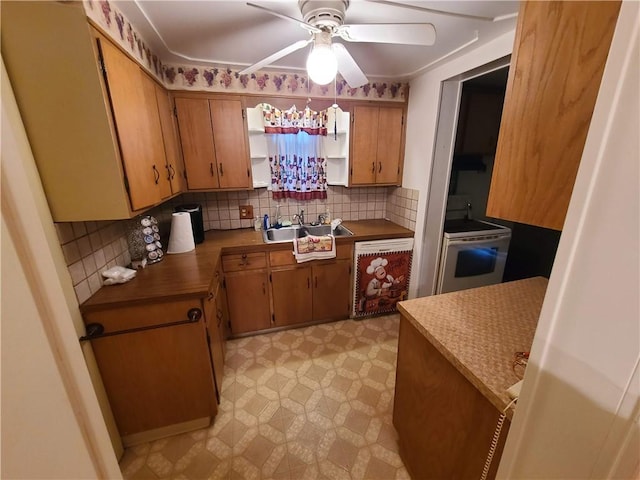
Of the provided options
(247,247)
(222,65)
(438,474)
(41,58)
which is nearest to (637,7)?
(438,474)

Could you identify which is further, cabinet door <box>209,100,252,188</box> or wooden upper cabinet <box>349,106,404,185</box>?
wooden upper cabinet <box>349,106,404,185</box>

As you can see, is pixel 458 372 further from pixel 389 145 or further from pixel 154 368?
pixel 389 145

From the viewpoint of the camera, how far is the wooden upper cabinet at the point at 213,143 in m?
2.05

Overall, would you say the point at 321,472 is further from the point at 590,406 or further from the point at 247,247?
the point at 247,247

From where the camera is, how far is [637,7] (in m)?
0.34

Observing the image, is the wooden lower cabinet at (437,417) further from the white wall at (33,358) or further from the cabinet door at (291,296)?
the cabinet door at (291,296)

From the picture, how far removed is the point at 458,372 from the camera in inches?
35.7

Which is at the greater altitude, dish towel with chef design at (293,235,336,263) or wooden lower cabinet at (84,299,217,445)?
dish towel with chef design at (293,235,336,263)

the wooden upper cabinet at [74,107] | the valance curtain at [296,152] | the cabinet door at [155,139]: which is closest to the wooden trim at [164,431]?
the wooden upper cabinet at [74,107]

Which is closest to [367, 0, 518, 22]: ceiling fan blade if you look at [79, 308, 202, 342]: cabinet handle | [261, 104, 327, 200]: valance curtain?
[261, 104, 327, 200]: valance curtain

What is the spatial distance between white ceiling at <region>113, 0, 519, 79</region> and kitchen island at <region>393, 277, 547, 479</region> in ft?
4.65

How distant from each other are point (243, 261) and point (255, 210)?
669mm

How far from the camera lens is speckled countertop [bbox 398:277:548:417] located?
80cm

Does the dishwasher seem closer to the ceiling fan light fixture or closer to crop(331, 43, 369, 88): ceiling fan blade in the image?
crop(331, 43, 369, 88): ceiling fan blade
